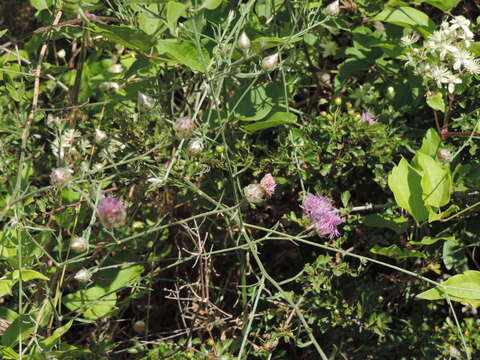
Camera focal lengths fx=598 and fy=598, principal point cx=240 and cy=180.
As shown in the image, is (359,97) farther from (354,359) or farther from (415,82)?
(354,359)

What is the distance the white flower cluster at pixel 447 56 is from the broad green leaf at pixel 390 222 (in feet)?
0.96

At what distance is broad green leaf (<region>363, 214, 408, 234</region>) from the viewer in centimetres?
125

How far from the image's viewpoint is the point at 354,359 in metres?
1.39

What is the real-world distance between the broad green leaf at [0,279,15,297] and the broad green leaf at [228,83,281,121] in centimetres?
59

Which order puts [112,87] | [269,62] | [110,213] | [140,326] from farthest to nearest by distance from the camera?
[140,326]
[112,87]
[269,62]
[110,213]

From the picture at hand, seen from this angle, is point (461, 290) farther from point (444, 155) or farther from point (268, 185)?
point (268, 185)

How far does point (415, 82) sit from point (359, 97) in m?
0.13

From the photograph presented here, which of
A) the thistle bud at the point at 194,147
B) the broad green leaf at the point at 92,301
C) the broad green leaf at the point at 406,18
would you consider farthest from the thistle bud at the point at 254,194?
the broad green leaf at the point at 406,18

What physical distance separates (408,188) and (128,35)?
0.63 metres

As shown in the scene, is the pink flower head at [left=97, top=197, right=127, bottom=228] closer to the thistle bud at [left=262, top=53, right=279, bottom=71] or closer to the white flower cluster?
the thistle bud at [left=262, top=53, right=279, bottom=71]

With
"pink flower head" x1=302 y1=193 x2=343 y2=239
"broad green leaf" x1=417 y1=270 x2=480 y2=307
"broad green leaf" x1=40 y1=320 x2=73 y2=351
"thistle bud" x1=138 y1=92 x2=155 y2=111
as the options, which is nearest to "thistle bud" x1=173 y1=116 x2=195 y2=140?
"thistle bud" x1=138 y1=92 x2=155 y2=111

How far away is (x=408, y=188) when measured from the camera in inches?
47.2

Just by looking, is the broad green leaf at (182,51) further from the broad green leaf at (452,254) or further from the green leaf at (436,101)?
the broad green leaf at (452,254)

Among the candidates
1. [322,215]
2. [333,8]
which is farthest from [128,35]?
[322,215]
